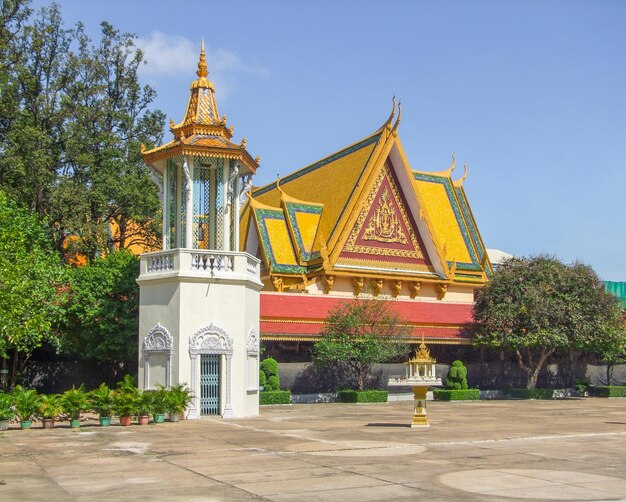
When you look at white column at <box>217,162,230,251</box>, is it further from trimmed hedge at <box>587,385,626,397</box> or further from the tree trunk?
trimmed hedge at <box>587,385,626,397</box>

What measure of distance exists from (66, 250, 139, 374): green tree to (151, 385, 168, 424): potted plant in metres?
5.91

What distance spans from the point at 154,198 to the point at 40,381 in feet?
30.5

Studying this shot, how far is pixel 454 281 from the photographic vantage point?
40.3 metres

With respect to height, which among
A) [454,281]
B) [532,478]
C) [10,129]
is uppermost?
[10,129]

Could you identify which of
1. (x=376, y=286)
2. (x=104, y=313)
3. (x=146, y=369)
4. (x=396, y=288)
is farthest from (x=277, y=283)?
(x=146, y=369)

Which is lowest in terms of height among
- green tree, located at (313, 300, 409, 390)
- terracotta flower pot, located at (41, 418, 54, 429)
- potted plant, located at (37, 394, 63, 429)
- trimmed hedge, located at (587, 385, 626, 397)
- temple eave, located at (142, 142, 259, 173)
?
trimmed hedge, located at (587, 385, 626, 397)

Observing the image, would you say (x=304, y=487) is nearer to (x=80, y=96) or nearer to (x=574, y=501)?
(x=574, y=501)

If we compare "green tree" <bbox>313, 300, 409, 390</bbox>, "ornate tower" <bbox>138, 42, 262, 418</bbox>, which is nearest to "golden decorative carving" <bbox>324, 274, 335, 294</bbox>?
"green tree" <bbox>313, 300, 409, 390</bbox>

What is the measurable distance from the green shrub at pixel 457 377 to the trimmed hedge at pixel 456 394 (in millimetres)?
603

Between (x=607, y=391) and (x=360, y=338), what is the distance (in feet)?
42.7

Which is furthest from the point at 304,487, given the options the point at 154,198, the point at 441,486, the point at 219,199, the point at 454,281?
the point at 454,281

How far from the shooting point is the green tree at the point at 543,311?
34.1 meters

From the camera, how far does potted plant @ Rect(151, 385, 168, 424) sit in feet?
64.6

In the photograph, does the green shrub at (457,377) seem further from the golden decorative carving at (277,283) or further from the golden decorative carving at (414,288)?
the golden decorative carving at (277,283)
